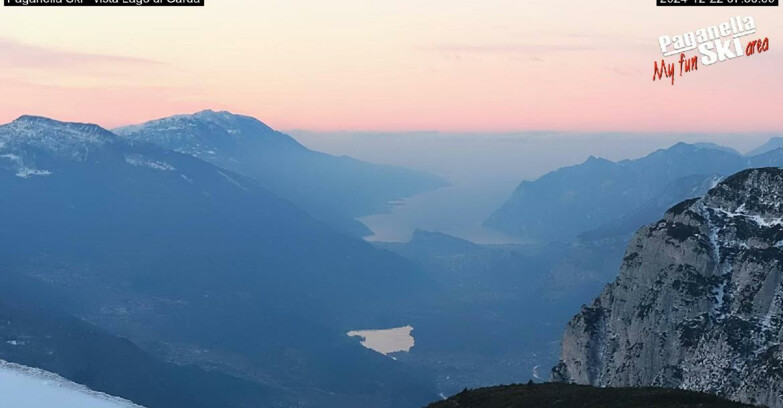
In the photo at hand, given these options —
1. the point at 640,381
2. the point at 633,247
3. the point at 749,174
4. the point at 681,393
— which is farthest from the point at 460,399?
the point at 749,174

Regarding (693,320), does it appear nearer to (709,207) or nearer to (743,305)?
(743,305)

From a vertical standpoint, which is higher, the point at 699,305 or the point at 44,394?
the point at 699,305

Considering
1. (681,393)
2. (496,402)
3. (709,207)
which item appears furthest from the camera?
(709,207)

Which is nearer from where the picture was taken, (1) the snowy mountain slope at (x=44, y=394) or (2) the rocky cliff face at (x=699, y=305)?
(1) the snowy mountain slope at (x=44, y=394)

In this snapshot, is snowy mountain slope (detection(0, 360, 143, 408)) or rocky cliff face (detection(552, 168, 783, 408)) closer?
snowy mountain slope (detection(0, 360, 143, 408))
